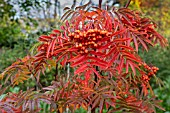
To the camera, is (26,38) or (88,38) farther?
(26,38)

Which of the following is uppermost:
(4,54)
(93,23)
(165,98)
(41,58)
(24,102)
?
(93,23)

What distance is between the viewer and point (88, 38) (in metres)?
0.96

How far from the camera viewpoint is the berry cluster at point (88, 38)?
0.95 metres

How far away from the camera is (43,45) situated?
1196 mm

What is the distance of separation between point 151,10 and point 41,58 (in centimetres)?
562

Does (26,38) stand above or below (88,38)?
below

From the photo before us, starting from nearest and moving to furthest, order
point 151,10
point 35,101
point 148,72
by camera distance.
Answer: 1. point 35,101
2. point 148,72
3. point 151,10

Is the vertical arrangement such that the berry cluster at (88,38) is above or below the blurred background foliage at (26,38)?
above

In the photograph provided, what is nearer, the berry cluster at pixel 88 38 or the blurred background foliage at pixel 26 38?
the berry cluster at pixel 88 38

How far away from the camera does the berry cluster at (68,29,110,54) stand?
3.12ft

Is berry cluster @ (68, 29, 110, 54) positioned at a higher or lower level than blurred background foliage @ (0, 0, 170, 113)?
higher

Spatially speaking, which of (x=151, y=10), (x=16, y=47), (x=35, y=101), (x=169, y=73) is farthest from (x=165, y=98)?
(x=151, y=10)

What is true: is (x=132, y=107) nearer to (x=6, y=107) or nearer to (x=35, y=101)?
(x=35, y=101)

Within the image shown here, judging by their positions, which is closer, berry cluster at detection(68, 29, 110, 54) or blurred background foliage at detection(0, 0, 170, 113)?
berry cluster at detection(68, 29, 110, 54)
